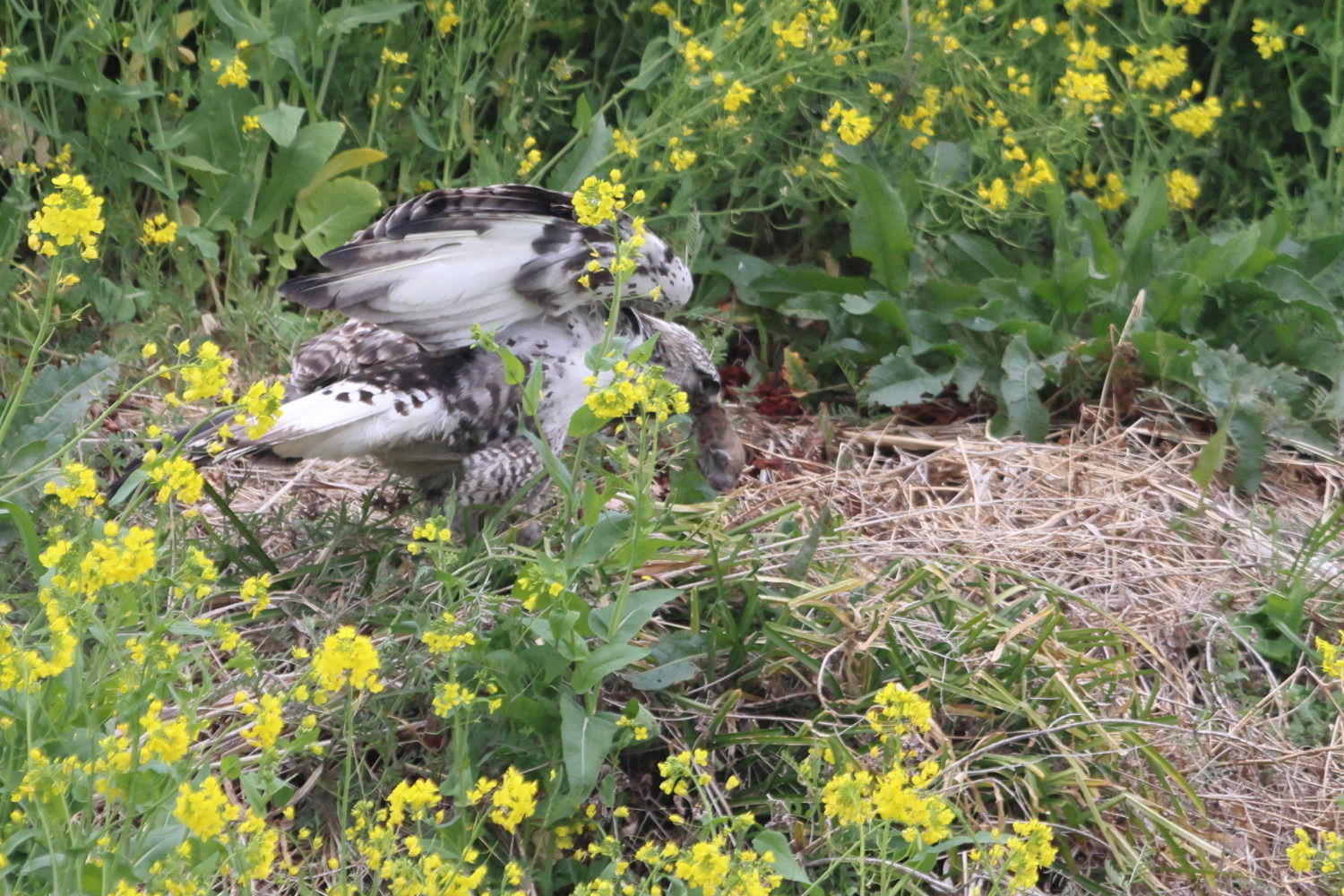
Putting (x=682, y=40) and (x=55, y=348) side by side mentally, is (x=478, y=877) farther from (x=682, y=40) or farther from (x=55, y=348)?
(x=682, y=40)

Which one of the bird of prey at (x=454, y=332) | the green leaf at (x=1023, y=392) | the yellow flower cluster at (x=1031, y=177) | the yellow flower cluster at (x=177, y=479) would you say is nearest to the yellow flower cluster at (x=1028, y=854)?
the yellow flower cluster at (x=177, y=479)

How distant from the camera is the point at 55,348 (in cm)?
363

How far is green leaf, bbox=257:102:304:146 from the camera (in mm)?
3684

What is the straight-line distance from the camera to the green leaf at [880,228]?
3.79 metres

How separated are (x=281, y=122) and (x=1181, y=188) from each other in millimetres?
2576

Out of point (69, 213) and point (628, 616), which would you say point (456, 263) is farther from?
point (69, 213)

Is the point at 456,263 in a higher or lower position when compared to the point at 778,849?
higher

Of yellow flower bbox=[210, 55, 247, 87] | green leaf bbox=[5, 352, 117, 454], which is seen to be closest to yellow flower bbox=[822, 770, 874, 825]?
green leaf bbox=[5, 352, 117, 454]

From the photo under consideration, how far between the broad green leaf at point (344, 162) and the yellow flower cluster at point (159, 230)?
0.46 meters

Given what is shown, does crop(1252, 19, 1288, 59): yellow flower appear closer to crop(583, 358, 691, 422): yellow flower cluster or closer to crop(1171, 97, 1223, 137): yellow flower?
crop(1171, 97, 1223, 137): yellow flower

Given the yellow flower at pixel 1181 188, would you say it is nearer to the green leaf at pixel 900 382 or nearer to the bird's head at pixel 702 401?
the green leaf at pixel 900 382

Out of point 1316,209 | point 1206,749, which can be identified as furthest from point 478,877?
point 1316,209

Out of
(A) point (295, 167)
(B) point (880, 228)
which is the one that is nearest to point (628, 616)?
(B) point (880, 228)

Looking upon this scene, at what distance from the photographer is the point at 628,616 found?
7.16ft
